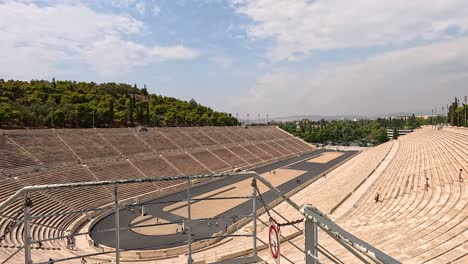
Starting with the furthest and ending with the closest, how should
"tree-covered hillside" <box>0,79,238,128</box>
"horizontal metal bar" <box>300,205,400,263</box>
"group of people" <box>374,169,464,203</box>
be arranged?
"tree-covered hillside" <box>0,79,238,128</box> < "group of people" <box>374,169,464,203</box> < "horizontal metal bar" <box>300,205,400,263</box>

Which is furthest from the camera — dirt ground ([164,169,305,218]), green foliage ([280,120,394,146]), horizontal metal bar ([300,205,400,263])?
green foliage ([280,120,394,146])

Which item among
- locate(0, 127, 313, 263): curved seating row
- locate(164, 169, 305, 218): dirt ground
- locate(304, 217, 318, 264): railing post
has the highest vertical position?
locate(304, 217, 318, 264): railing post

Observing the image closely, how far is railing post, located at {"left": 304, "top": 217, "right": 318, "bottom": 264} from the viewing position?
2.93m

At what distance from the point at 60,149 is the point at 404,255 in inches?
1350

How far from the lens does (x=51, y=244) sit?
55.2ft

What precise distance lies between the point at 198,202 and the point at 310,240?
25.6 metres

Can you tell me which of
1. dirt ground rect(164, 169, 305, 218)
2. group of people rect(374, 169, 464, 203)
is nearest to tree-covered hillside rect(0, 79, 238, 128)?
dirt ground rect(164, 169, 305, 218)

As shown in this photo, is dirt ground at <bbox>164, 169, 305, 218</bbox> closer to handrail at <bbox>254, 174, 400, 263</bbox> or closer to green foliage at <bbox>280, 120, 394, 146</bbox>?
handrail at <bbox>254, 174, 400, 263</bbox>

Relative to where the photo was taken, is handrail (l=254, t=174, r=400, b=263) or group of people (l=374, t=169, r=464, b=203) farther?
group of people (l=374, t=169, r=464, b=203)

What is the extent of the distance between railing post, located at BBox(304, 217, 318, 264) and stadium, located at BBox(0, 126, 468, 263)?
0.06 metres

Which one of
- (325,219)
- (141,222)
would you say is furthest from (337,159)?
(325,219)

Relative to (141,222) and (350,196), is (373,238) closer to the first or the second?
(350,196)

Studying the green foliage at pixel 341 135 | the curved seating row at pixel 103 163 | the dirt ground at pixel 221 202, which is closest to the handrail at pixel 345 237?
the curved seating row at pixel 103 163

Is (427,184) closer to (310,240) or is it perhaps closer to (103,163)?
(310,240)
